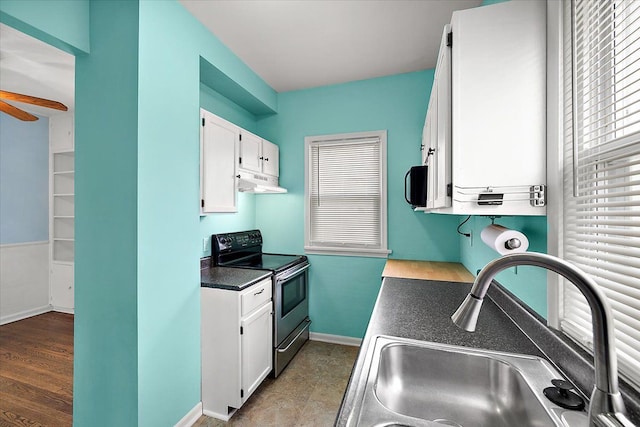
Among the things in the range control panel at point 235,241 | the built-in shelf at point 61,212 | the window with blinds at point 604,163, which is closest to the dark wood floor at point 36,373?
the built-in shelf at point 61,212

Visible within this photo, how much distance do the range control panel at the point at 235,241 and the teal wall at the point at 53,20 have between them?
1617 millimetres

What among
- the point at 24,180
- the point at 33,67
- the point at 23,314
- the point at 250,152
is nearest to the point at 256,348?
the point at 250,152

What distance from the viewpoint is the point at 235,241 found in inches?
111

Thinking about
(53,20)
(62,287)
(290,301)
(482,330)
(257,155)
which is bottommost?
(62,287)

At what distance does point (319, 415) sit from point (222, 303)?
1.03 meters

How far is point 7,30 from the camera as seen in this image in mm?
1979

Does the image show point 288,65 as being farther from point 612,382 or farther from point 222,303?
point 612,382

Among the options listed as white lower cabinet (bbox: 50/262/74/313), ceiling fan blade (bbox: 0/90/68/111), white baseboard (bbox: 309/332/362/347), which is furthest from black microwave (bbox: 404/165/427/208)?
white lower cabinet (bbox: 50/262/74/313)

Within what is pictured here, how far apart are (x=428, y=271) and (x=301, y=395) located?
1423 mm

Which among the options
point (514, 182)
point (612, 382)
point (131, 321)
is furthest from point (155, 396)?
point (514, 182)

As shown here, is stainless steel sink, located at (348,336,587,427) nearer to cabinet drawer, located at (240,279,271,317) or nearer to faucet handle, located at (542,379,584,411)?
faucet handle, located at (542,379,584,411)

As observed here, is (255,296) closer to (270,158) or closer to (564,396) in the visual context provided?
(270,158)

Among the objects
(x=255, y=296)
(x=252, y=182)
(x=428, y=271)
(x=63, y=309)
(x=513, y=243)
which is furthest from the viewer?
(x=63, y=309)

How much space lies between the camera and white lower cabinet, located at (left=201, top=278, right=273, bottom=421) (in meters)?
1.93
